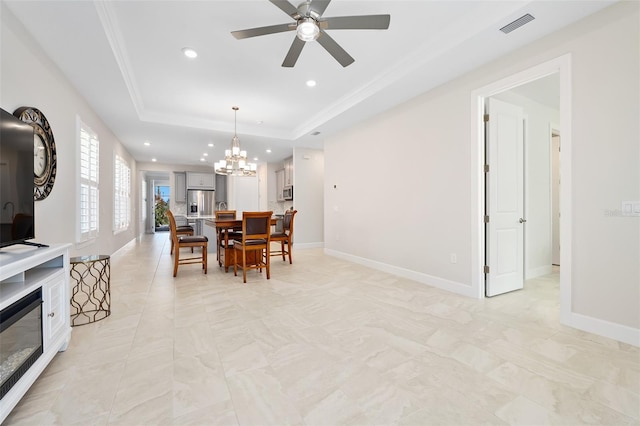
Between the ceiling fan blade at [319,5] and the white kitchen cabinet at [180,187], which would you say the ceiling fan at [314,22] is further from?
the white kitchen cabinet at [180,187]

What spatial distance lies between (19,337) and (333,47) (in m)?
2.90

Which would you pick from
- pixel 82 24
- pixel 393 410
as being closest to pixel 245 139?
pixel 82 24

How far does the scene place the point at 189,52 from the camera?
310 cm

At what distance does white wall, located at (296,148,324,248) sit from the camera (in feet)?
23.1

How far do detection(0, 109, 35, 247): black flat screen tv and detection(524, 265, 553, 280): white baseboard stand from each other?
5.49 meters

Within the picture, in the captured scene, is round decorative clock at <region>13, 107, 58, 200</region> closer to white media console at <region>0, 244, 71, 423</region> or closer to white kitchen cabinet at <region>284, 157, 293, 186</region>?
white media console at <region>0, 244, 71, 423</region>

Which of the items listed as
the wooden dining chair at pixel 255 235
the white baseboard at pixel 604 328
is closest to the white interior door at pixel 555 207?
the white baseboard at pixel 604 328

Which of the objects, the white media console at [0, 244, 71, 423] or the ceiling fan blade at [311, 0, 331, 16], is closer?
the white media console at [0, 244, 71, 423]

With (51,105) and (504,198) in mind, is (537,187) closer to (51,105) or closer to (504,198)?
(504,198)

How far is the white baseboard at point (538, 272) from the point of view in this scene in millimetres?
4102

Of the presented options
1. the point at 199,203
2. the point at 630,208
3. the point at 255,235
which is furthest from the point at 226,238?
the point at 199,203

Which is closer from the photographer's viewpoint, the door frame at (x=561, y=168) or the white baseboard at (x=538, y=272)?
the door frame at (x=561, y=168)

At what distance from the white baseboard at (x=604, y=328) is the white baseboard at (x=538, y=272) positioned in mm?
1785

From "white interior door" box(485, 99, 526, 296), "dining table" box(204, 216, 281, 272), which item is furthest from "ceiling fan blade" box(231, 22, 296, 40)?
"dining table" box(204, 216, 281, 272)
